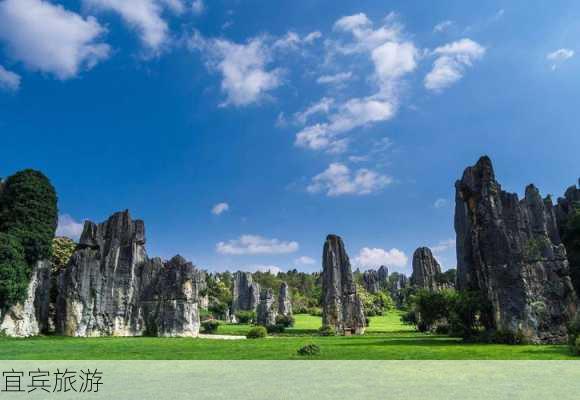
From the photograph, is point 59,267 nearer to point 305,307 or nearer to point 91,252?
point 91,252

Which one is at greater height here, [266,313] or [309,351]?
[309,351]

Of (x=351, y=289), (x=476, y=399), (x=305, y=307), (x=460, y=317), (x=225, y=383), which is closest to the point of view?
(x=476, y=399)

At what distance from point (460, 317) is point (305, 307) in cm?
7119

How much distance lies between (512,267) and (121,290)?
44.8m

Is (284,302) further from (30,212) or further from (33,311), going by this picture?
(30,212)

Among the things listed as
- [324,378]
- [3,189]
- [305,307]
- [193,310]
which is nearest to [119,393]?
[324,378]

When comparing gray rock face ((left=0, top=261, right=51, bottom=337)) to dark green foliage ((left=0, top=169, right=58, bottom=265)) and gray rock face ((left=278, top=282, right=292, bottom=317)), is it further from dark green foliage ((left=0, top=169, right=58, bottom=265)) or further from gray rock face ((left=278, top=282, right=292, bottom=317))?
gray rock face ((left=278, top=282, right=292, bottom=317))

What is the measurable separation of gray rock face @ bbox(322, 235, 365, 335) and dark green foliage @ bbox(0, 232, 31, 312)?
34881 mm

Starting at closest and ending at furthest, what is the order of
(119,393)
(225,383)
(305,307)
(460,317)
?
(119,393), (225,383), (460,317), (305,307)

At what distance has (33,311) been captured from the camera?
1886 inches

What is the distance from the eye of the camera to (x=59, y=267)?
192ft

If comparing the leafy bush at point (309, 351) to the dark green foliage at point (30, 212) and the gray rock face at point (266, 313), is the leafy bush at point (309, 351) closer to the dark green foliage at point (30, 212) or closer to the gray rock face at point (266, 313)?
the dark green foliage at point (30, 212)

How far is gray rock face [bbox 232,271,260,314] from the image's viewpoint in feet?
366

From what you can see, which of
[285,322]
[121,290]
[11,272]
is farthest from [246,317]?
[11,272]
